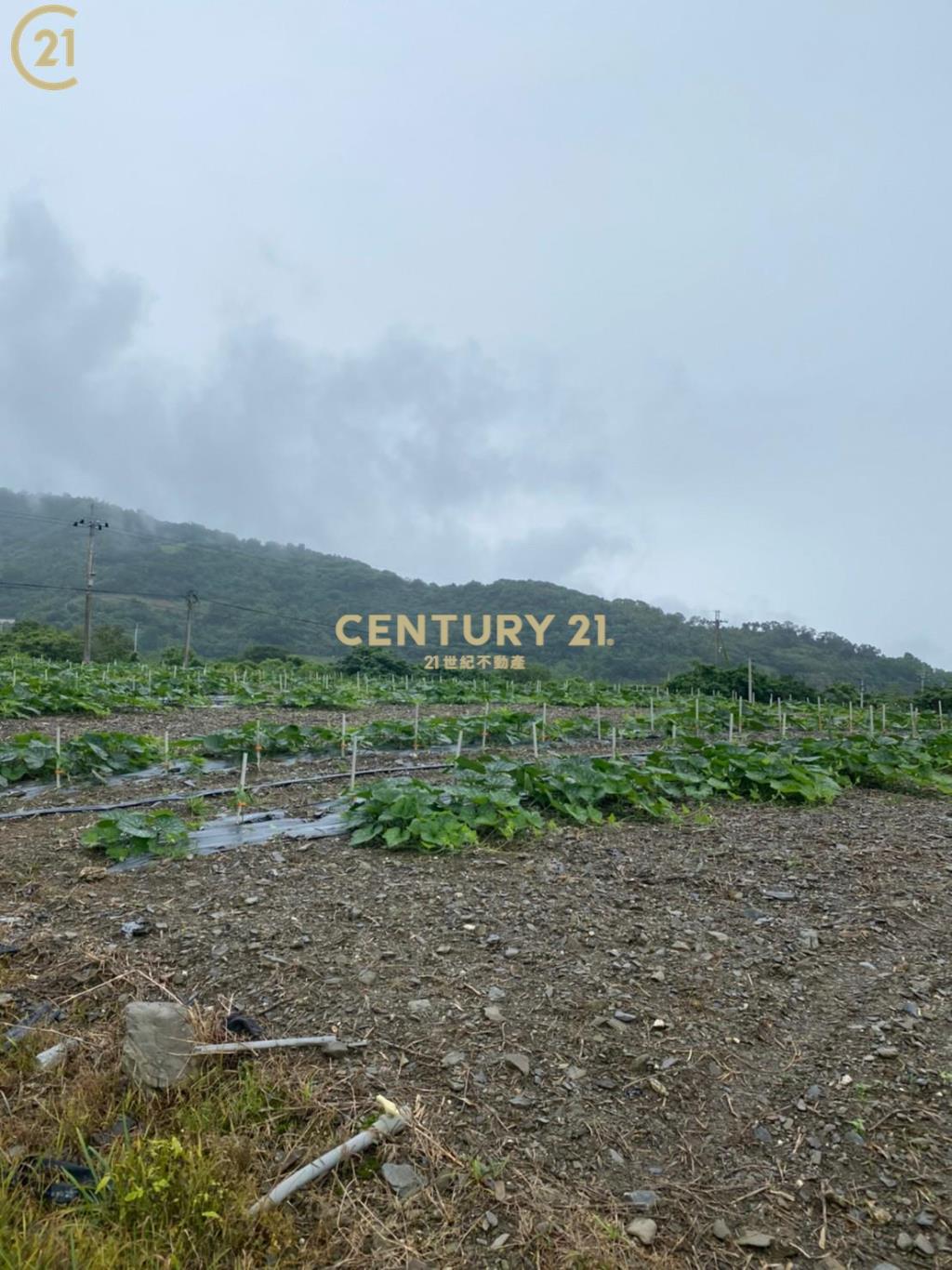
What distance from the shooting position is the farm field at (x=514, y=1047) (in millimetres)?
1919

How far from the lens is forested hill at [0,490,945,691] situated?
44.0m

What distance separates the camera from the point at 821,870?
4547mm

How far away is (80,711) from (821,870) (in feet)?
42.2

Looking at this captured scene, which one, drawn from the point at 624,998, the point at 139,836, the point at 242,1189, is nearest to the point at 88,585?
the point at 139,836

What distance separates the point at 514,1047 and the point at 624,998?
54 centimetres

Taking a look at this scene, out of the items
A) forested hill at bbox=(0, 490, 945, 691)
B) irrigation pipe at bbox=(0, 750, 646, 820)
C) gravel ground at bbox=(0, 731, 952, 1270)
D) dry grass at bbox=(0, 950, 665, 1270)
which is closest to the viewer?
dry grass at bbox=(0, 950, 665, 1270)

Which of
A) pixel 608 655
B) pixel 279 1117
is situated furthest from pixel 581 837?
pixel 608 655

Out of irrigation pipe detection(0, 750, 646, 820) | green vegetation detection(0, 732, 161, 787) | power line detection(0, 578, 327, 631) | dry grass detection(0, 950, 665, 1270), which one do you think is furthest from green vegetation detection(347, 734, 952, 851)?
power line detection(0, 578, 327, 631)

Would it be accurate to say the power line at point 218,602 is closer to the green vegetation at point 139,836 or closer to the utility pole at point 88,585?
the utility pole at point 88,585

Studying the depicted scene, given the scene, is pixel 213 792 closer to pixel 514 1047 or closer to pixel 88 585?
pixel 514 1047

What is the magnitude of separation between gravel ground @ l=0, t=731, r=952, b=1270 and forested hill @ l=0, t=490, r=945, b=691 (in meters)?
30.4

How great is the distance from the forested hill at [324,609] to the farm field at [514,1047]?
30626 millimetres

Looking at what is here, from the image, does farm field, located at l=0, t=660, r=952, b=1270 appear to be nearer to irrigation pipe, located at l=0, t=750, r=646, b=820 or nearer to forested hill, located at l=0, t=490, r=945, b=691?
irrigation pipe, located at l=0, t=750, r=646, b=820

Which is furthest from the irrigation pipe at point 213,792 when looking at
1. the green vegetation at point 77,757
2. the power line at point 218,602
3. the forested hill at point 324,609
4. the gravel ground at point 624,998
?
the power line at point 218,602
